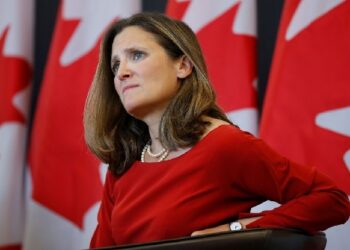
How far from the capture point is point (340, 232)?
163 cm

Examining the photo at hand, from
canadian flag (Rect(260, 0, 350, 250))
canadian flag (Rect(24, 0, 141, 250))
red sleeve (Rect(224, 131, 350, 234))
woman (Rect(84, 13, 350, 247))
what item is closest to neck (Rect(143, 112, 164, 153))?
woman (Rect(84, 13, 350, 247))

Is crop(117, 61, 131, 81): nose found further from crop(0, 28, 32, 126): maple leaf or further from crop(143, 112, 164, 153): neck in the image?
crop(0, 28, 32, 126): maple leaf

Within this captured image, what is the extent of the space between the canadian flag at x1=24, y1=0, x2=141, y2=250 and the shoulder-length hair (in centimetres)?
55

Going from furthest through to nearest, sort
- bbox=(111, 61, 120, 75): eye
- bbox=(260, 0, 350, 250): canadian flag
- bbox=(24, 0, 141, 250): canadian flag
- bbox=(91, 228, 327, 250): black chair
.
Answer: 1. bbox=(24, 0, 141, 250): canadian flag
2. bbox=(260, 0, 350, 250): canadian flag
3. bbox=(111, 61, 120, 75): eye
4. bbox=(91, 228, 327, 250): black chair

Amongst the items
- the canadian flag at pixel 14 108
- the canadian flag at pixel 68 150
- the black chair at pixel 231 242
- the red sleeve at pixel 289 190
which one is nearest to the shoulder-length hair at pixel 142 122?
the red sleeve at pixel 289 190

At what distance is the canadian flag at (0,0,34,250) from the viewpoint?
2.15 meters

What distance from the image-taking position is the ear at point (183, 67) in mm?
1397

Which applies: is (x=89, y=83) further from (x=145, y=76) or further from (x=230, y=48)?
(x=145, y=76)

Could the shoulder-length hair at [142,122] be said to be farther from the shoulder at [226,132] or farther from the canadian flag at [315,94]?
the canadian flag at [315,94]

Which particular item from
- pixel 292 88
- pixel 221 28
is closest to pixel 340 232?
pixel 292 88

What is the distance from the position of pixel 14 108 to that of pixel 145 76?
951 millimetres

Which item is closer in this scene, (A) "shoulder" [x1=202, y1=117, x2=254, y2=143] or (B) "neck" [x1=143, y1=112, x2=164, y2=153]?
(A) "shoulder" [x1=202, y1=117, x2=254, y2=143]

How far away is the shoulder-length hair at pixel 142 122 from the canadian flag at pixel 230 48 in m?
0.39

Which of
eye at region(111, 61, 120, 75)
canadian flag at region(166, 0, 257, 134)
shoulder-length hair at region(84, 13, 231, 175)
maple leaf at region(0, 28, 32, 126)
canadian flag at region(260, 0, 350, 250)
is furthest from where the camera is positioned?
maple leaf at region(0, 28, 32, 126)
